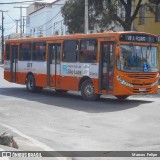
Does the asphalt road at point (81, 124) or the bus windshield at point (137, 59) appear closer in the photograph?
the asphalt road at point (81, 124)

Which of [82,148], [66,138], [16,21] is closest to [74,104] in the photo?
[66,138]

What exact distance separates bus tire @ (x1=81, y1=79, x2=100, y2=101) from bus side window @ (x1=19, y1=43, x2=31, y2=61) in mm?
5493

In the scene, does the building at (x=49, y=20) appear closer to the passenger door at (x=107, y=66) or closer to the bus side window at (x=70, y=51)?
the bus side window at (x=70, y=51)

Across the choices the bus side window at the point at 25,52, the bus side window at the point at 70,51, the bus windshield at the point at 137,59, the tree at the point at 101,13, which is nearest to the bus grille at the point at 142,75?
the bus windshield at the point at 137,59

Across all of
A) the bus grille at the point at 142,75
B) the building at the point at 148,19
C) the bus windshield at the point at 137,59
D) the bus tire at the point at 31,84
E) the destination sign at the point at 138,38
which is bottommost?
the bus tire at the point at 31,84

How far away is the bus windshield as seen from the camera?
17.6 meters

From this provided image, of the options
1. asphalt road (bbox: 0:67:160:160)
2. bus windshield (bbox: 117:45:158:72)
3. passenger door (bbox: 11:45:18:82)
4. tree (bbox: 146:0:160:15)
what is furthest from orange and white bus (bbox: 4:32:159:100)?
tree (bbox: 146:0:160:15)

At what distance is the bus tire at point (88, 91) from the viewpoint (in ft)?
61.9

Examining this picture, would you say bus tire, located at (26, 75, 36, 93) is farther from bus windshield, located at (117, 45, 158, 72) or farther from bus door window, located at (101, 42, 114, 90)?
bus windshield, located at (117, 45, 158, 72)

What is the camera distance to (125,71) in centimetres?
1756

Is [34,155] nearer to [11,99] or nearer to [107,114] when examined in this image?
[107,114]

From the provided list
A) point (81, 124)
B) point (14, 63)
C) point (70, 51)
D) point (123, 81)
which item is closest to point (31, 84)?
point (14, 63)

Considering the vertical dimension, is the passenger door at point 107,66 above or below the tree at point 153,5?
below

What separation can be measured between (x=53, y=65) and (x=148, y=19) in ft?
61.6
